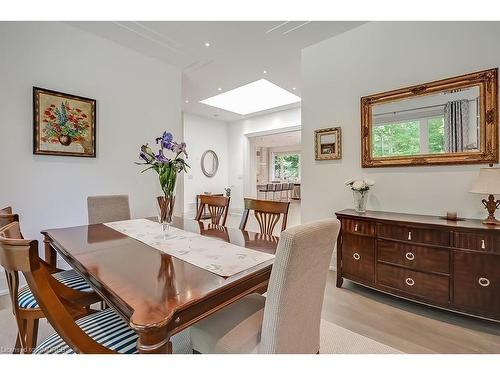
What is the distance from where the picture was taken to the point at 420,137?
8.05 ft

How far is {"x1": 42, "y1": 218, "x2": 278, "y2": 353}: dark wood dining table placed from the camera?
2.51ft

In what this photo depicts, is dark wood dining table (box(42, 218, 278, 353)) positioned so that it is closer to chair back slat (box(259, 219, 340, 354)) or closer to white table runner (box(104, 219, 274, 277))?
white table runner (box(104, 219, 274, 277))

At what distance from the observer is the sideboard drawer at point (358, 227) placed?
2.33 m

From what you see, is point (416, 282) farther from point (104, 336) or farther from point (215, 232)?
point (104, 336)

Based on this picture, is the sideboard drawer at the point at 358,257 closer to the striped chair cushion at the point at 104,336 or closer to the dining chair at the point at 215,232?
the dining chair at the point at 215,232

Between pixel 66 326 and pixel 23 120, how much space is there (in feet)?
8.89

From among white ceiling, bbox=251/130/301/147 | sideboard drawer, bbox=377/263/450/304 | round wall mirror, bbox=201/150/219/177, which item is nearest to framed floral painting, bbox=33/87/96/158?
sideboard drawer, bbox=377/263/450/304

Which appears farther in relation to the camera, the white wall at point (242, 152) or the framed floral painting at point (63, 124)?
the white wall at point (242, 152)

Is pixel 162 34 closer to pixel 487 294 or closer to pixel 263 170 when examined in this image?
pixel 487 294

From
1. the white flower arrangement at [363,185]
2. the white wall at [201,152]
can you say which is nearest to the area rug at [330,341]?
the white flower arrangement at [363,185]

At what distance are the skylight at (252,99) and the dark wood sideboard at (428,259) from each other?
3.90 metres

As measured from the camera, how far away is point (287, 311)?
92cm

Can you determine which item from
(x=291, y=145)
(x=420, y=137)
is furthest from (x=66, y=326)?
(x=291, y=145)

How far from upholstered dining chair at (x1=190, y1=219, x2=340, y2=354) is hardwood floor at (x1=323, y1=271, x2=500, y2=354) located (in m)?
0.96
